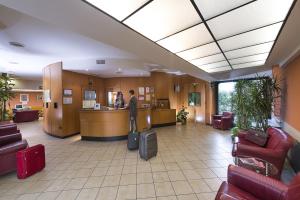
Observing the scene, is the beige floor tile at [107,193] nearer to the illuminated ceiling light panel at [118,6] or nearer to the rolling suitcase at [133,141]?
the rolling suitcase at [133,141]

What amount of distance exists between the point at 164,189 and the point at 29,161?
8.77 feet

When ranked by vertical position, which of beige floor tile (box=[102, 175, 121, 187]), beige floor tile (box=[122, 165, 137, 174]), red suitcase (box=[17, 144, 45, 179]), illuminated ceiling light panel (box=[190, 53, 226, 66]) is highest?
illuminated ceiling light panel (box=[190, 53, 226, 66])

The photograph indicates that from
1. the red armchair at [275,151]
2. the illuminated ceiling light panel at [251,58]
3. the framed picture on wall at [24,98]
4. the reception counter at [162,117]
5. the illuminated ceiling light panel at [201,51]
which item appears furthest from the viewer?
the framed picture on wall at [24,98]

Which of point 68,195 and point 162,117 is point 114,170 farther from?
point 162,117

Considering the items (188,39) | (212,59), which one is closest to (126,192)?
(188,39)

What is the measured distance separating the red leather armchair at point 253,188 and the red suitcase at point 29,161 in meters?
3.42

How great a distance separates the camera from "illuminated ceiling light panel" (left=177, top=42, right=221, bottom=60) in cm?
348

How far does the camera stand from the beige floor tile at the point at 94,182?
2861 mm

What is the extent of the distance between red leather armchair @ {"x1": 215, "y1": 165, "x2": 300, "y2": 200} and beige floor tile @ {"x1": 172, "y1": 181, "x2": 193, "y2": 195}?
89cm

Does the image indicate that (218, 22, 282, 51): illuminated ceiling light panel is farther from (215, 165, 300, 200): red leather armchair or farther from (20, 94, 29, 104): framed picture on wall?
(20, 94, 29, 104): framed picture on wall

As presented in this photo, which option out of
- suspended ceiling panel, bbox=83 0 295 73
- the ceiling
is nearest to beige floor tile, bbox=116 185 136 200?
the ceiling

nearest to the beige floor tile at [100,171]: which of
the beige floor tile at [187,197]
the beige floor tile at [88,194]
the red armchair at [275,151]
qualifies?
the beige floor tile at [88,194]

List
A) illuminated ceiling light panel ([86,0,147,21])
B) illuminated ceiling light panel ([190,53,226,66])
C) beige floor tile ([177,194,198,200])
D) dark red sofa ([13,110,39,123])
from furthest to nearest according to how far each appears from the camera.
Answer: dark red sofa ([13,110,39,123]) → illuminated ceiling light panel ([190,53,226,66]) → beige floor tile ([177,194,198,200]) → illuminated ceiling light panel ([86,0,147,21])

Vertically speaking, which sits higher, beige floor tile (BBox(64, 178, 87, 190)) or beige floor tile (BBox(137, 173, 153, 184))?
beige floor tile (BBox(137, 173, 153, 184))
